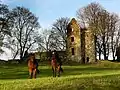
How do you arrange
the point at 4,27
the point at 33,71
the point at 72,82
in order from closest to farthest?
the point at 72,82 < the point at 33,71 < the point at 4,27

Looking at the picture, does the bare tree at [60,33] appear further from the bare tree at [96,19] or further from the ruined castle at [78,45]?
the bare tree at [96,19]

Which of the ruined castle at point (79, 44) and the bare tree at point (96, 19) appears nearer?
the bare tree at point (96, 19)

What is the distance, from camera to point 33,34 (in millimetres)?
113250

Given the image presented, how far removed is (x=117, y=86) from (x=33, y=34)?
8800 centimetres

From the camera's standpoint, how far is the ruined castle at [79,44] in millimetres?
109812

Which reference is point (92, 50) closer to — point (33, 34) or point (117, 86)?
point (33, 34)

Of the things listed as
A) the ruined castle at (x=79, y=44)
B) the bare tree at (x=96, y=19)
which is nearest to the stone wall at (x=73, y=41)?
the ruined castle at (x=79, y=44)

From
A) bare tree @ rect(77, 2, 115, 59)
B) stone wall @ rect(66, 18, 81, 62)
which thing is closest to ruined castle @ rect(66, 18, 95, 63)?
stone wall @ rect(66, 18, 81, 62)

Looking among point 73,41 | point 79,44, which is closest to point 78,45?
point 79,44

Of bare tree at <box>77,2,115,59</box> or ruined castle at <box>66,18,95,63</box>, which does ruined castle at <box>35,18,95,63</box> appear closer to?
ruined castle at <box>66,18,95,63</box>

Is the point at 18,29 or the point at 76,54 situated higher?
the point at 18,29

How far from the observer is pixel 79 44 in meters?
114

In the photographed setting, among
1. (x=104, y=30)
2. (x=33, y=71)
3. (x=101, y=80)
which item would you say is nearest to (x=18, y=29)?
(x=104, y=30)

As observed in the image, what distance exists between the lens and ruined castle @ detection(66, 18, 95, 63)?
110 metres
